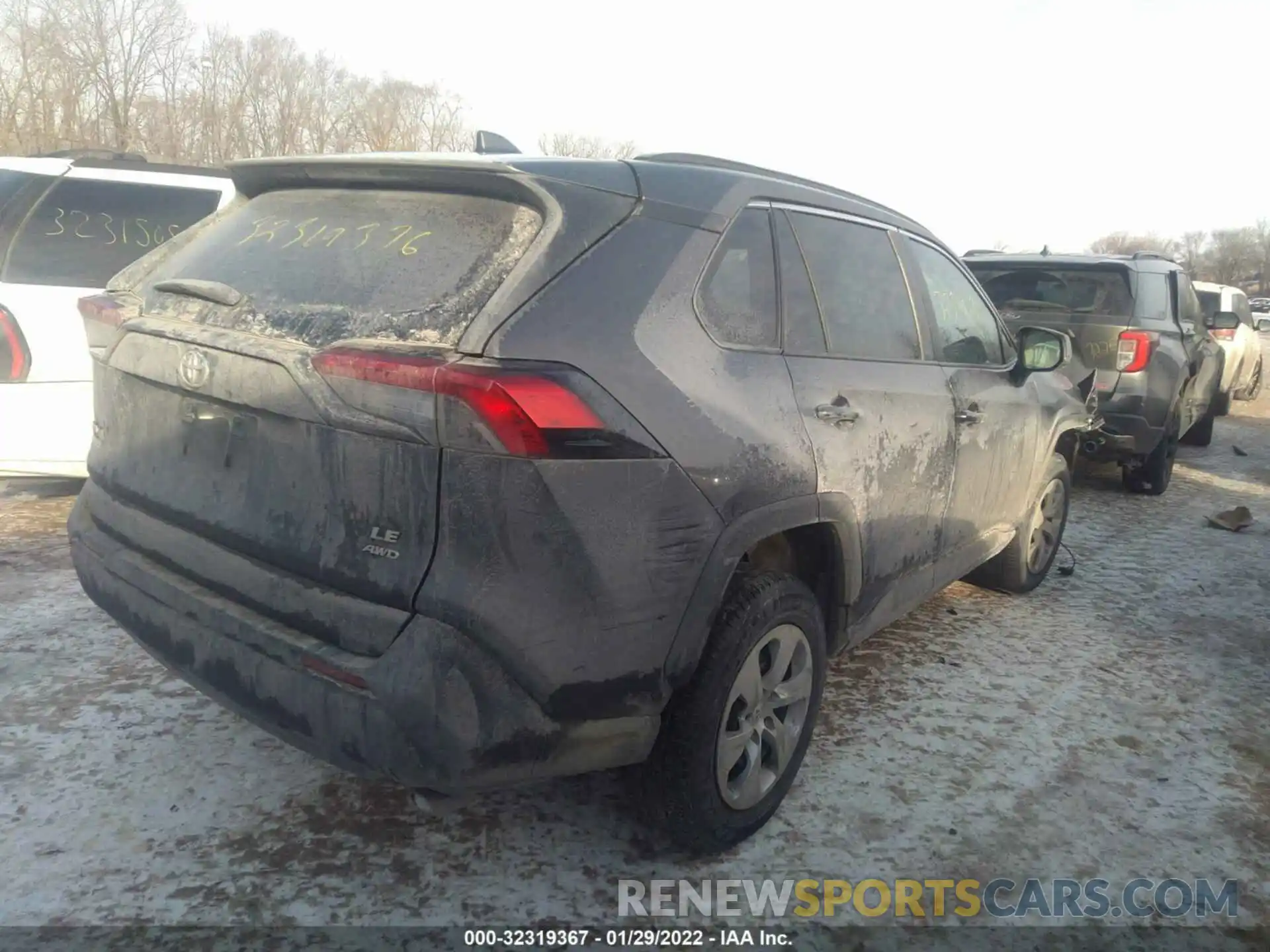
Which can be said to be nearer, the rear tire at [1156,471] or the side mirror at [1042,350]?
the side mirror at [1042,350]

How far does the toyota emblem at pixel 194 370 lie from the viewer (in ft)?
7.50

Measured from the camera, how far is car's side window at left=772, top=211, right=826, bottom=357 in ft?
9.02

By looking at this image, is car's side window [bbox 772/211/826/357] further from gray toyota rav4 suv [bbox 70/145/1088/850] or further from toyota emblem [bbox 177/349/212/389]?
toyota emblem [bbox 177/349/212/389]

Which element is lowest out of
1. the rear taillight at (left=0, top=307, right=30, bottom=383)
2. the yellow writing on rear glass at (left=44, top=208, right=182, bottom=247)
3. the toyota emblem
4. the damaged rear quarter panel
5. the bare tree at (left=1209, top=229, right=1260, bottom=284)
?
the damaged rear quarter panel

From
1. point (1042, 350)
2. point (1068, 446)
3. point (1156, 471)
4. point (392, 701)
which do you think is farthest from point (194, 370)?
point (1156, 471)

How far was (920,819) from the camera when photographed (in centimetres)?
286

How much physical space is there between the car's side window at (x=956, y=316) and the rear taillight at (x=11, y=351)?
4193 mm

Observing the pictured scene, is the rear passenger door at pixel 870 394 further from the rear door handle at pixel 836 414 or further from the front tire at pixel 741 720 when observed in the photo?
the front tire at pixel 741 720

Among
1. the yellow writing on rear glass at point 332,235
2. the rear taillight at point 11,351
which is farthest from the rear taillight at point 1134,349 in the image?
the rear taillight at point 11,351

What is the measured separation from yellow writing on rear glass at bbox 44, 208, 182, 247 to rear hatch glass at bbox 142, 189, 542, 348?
2.91m

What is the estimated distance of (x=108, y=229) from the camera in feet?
17.0

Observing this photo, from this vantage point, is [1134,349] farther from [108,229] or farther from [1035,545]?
[108,229]

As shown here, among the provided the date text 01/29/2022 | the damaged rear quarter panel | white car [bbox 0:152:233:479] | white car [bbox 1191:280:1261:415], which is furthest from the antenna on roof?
white car [bbox 1191:280:1261:415]

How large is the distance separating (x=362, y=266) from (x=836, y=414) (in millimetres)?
1411
